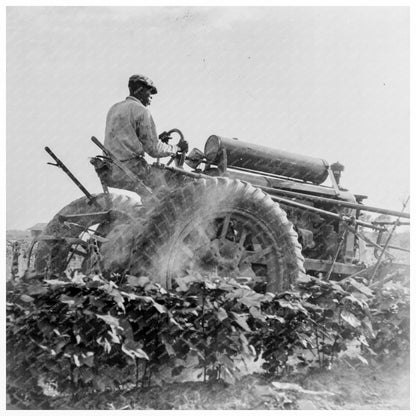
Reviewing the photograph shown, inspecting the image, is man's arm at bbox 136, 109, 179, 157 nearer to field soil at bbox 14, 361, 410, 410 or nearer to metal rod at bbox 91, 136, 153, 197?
metal rod at bbox 91, 136, 153, 197

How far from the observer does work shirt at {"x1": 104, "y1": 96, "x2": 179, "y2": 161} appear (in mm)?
5535

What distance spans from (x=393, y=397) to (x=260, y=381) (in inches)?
45.3

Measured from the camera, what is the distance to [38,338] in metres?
3.30

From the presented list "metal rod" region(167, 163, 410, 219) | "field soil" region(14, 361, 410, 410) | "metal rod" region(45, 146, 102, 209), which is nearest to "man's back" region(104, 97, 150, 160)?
"metal rod" region(45, 146, 102, 209)

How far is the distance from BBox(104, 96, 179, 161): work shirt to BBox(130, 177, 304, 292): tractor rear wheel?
3.38 ft

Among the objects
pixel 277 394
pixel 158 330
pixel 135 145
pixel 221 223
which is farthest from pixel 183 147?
pixel 277 394

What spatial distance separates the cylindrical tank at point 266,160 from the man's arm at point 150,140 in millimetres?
688

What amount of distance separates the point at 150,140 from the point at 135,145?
17 centimetres

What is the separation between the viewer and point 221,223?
196 inches

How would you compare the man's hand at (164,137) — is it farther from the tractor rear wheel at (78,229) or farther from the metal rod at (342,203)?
the metal rod at (342,203)

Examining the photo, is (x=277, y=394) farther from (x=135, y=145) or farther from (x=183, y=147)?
(x=135, y=145)

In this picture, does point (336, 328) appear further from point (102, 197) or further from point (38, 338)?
point (102, 197)
